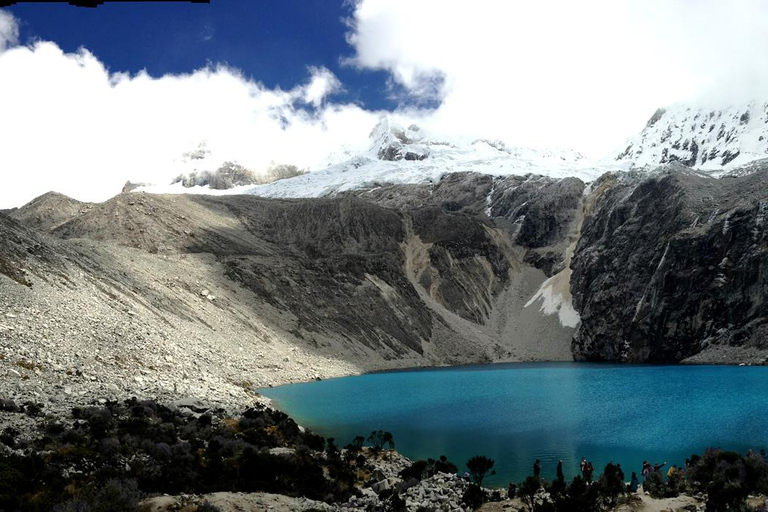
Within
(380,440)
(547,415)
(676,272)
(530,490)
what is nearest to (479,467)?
(530,490)

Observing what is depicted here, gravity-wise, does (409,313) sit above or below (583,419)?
above

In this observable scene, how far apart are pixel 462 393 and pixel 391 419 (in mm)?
17783

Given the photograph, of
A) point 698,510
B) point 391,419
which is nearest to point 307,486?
point 698,510

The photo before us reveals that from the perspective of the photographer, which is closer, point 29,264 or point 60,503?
point 60,503

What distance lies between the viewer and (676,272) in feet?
390

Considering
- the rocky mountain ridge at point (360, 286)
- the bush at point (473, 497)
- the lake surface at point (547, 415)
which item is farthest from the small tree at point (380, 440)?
the rocky mountain ridge at point (360, 286)

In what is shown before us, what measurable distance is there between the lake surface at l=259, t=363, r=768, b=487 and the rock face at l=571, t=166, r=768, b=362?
34816 mm

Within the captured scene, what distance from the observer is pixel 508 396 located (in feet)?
198

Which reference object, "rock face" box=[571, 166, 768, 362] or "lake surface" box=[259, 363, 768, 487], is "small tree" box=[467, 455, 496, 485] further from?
"rock face" box=[571, 166, 768, 362]

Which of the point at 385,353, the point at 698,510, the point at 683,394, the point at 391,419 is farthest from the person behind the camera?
the point at 385,353

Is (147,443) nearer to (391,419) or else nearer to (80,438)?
(80,438)

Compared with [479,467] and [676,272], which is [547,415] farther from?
[676,272]

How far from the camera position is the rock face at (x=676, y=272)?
110625 mm

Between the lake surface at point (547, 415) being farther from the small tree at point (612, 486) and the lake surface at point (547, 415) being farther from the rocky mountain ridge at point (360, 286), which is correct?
the rocky mountain ridge at point (360, 286)
